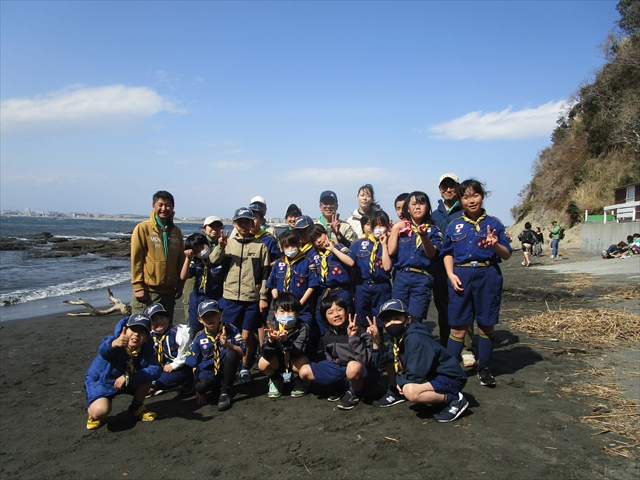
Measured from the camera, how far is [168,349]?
4930 millimetres

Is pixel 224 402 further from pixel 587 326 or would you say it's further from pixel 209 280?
pixel 587 326

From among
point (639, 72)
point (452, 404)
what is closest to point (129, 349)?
point (452, 404)

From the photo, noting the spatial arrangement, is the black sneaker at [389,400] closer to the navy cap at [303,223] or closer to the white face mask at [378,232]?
the white face mask at [378,232]

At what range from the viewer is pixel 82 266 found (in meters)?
25.1

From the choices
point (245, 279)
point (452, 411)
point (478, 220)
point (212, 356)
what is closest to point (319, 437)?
point (452, 411)

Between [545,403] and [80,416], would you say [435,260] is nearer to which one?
[545,403]

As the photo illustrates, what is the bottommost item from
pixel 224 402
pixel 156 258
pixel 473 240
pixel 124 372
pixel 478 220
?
pixel 224 402

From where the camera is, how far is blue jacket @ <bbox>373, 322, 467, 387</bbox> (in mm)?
3908

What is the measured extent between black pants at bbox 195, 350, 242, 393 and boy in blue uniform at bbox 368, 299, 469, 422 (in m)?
1.74

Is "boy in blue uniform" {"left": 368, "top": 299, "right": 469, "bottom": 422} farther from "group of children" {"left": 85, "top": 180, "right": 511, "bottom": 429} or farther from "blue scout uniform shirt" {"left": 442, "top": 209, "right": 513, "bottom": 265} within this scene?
"blue scout uniform shirt" {"left": 442, "top": 209, "right": 513, "bottom": 265}

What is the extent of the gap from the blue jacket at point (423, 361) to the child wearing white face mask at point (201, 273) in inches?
104

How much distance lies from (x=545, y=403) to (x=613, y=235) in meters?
18.4

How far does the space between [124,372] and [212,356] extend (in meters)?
0.87

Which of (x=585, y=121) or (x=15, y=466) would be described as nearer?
(x=15, y=466)
